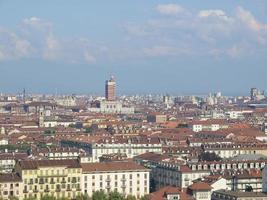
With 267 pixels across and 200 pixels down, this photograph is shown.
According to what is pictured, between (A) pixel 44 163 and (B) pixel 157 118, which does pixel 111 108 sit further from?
(A) pixel 44 163

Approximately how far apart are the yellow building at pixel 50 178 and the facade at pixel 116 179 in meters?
0.71

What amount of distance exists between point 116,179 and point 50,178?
12.5 feet

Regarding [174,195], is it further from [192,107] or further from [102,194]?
[192,107]

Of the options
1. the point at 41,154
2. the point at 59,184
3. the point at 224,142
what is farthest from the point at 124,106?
the point at 59,184

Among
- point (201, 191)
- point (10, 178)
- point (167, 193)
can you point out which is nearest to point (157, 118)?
point (10, 178)

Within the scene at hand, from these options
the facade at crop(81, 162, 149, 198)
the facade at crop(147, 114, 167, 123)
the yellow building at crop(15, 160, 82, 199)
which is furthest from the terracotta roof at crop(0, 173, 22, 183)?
the facade at crop(147, 114, 167, 123)

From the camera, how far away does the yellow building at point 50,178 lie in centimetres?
4500

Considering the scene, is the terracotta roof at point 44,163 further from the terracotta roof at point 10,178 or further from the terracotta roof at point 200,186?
the terracotta roof at point 200,186

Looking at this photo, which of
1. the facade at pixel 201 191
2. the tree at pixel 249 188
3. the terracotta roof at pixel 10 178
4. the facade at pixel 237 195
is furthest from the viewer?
the tree at pixel 249 188

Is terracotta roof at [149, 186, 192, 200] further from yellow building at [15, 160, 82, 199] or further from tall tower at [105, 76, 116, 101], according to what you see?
tall tower at [105, 76, 116, 101]

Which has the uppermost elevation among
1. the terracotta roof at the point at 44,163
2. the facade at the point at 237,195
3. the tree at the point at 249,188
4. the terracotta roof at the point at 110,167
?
the terracotta roof at the point at 44,163

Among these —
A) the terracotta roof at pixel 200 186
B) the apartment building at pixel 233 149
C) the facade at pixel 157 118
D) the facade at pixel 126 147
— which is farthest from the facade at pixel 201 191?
the facade at pixel 157 118

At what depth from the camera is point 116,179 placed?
4716 cm

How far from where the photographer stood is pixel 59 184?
45.7m
